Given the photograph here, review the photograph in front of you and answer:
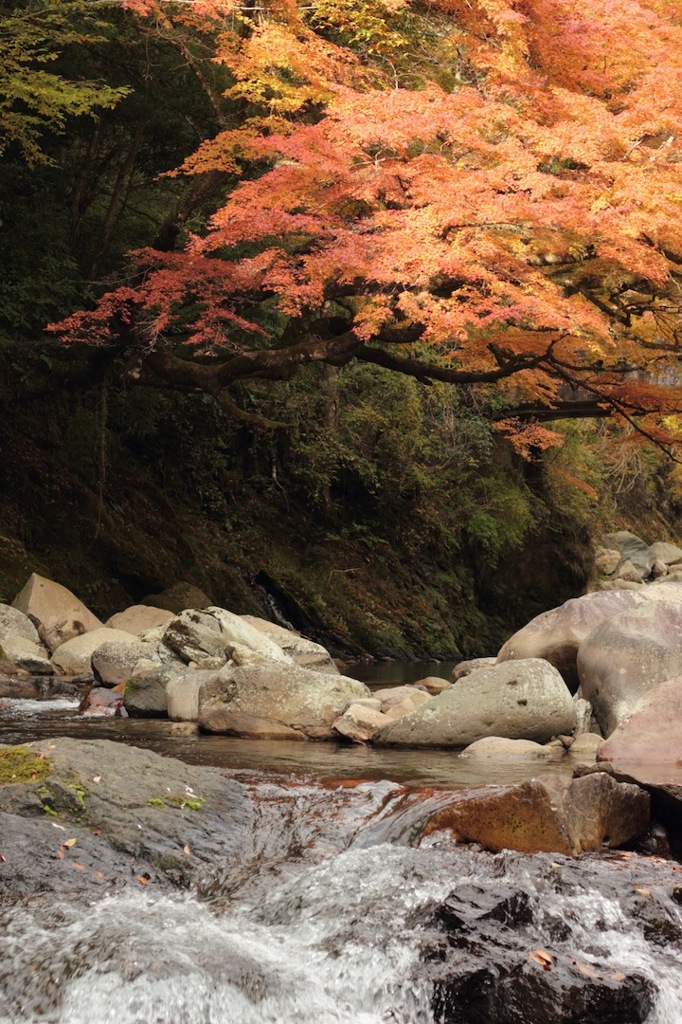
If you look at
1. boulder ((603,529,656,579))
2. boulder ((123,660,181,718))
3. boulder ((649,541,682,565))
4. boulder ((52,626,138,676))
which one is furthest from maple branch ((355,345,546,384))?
boulder ((649,541,682,565))

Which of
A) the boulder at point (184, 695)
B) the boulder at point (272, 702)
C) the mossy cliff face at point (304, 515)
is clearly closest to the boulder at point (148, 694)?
the boulder at point (184, 695)

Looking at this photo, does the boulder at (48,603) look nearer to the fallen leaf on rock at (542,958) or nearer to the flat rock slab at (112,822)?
the flat rock slab at (112,822)

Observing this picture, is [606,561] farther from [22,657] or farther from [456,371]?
[22,657]

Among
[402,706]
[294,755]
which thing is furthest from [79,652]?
[294,755]

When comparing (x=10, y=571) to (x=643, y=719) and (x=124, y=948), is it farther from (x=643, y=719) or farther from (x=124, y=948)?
(x=124, y=948)

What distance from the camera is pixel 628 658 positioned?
7.60m

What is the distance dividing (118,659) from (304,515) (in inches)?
326

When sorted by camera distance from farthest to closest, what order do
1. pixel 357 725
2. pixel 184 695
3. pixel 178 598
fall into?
pixel 178 598, pixel 184 695, pixel 357 725

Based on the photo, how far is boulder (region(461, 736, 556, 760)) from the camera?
6.79m

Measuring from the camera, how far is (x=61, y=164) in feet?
43.2

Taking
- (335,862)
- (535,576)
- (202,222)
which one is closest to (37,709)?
(335,862)

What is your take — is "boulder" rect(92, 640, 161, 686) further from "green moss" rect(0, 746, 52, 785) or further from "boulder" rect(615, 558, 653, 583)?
"boulder" rect(615, 558, 653, 583)

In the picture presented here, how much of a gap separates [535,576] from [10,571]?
11886 millimetres

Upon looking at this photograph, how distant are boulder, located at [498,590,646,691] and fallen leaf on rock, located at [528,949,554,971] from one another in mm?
5170
